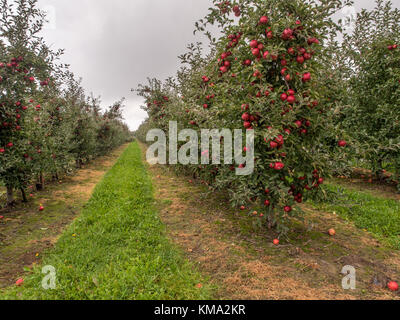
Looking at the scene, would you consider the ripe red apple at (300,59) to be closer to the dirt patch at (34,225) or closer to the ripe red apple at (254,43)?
the ripe red apple at (254,43)

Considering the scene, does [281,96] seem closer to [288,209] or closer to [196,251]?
[288,209]

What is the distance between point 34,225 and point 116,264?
107 inches

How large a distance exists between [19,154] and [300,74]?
6.07 metres

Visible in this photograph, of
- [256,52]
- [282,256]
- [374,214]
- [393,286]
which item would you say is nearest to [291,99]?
[256,52]

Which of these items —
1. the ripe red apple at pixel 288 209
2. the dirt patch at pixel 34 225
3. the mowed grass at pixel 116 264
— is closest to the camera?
the mowed grass at pixel 116 264

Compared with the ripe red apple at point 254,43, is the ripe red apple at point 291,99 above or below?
below

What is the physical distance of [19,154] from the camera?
17.8ft

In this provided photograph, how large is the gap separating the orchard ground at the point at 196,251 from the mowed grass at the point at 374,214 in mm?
23

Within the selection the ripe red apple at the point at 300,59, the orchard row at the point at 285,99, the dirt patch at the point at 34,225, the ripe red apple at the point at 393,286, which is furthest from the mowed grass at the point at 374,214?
the dirt patch at the point at 34,225

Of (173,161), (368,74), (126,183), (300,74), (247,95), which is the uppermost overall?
(368,74)

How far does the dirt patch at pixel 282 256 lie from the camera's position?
266 centimetres
